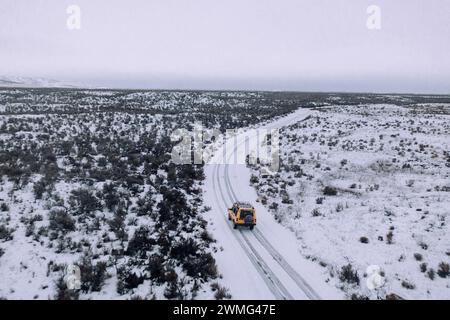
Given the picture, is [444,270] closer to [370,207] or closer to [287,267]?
[287,267]

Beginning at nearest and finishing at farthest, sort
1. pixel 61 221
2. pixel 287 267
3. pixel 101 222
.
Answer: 1. pixel 287 267
2. pixel 61 221
3. pixel 101 222

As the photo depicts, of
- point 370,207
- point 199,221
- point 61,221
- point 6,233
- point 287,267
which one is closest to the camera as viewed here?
point 287,267

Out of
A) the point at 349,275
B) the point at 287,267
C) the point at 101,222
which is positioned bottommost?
the point at 287,267

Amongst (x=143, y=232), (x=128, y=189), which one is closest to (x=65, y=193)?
(x=128, y=189)

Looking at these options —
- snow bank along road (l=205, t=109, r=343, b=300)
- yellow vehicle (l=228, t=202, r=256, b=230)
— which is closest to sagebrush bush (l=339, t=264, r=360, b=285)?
snow bank along road (l=205, t=109, r=343, b=300)

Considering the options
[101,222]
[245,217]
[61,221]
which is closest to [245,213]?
[245,217]

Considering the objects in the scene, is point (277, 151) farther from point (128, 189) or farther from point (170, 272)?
point (170, 272)
